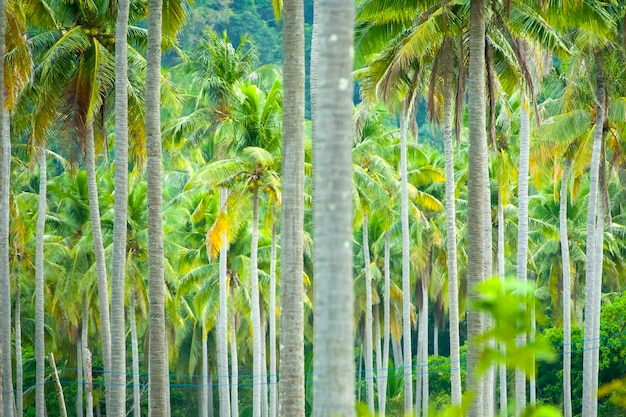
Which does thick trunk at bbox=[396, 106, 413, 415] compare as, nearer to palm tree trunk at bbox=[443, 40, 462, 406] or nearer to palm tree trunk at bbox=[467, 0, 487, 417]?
palm tree trunk at bbox=[443, 40, 462, 406]

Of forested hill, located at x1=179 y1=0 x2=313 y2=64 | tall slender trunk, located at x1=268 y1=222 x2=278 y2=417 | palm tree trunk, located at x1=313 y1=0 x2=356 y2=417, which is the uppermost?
forested hill, located at x1=179 y1=0 x2=313 y2=64

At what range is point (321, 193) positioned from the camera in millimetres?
7676

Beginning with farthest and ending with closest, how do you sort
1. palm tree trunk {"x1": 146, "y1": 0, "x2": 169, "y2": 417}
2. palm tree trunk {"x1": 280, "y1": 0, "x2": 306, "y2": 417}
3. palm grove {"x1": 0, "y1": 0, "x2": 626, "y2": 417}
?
palm tree trunk {"x1": 146, "y1": 0, "x2": 169, "y2": 417}, palm tree trunk {"x1": 280, "y1": 0, "x2": 306, "y2": 417}, palm grove {"x1": 0, "y1": 0, "x2": 626, "y2": 417}

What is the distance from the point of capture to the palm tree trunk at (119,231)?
20672 mm

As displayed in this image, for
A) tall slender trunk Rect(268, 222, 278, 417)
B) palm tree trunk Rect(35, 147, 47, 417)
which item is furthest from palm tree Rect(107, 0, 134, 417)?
tall slender trunk Rect(268, 222, 278, 417)

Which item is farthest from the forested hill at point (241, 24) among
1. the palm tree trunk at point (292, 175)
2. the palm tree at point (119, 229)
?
the palm tree trunk at point (292, 175)

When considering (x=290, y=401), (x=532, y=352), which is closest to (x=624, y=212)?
(x=290, y=401)

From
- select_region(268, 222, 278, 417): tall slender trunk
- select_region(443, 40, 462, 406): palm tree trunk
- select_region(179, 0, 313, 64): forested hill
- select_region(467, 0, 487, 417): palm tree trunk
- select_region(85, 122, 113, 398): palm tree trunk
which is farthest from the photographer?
select_region(179, 0, 313, 64): forested hill

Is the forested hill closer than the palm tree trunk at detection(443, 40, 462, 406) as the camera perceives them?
No

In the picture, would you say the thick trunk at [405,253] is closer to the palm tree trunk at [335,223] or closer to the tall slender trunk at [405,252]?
the tall slender trunk at [405,252]

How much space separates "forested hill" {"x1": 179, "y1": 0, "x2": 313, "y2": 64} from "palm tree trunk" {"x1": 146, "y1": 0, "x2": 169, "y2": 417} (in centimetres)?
5996

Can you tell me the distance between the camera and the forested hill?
79312 millimetres

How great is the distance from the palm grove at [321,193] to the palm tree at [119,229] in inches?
2.1

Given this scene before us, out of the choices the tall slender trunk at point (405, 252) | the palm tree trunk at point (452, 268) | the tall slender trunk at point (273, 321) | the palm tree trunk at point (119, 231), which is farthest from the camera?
the tall slender trunk at point (273, 321)
